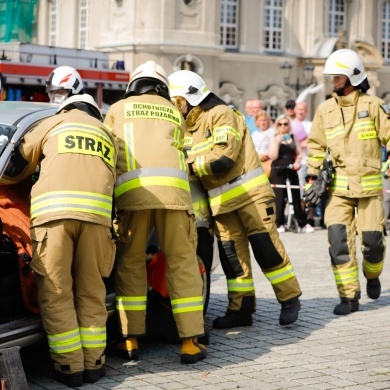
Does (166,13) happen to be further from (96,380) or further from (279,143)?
(96,380)

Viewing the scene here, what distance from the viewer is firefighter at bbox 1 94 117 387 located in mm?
6652

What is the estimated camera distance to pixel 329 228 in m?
9.45

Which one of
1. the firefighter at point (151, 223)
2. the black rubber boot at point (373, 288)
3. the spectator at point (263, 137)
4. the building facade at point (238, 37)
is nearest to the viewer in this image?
the firefighter at point (151, 223)

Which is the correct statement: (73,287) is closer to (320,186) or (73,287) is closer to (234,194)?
(234,194)

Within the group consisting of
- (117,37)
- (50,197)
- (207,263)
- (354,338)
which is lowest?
(354,338)

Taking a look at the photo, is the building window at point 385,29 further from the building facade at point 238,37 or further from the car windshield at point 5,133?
the car windshield at point 5,133

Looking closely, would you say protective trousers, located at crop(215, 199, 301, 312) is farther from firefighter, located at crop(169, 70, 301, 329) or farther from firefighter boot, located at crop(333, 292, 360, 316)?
firefighter boot, located at crop(333, 292, 360, 316)

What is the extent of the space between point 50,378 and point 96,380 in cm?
28

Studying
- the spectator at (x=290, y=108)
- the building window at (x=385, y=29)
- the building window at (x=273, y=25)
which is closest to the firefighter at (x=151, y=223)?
the spectator at (x=290, y=108)

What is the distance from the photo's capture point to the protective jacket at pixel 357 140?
938 centimetres

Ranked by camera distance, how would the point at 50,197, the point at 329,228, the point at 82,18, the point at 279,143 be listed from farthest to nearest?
the point at 82,18
the point at 279,143
the point at 329,228
the point at 50,197

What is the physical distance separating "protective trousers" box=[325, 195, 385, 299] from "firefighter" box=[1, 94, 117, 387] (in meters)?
2.91

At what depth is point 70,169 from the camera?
264 inches

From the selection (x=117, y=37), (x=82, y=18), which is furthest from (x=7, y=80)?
(x=82, y=18)
